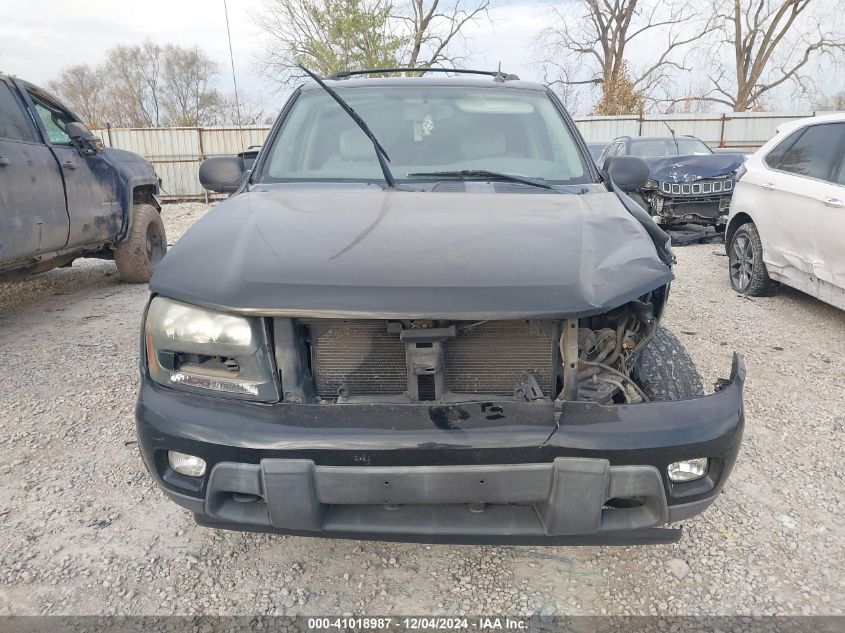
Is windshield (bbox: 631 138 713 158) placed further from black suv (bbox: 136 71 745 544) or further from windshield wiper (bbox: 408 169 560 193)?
black suv (bbox: 136 71 745 544)

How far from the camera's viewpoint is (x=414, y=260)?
5.32 ft

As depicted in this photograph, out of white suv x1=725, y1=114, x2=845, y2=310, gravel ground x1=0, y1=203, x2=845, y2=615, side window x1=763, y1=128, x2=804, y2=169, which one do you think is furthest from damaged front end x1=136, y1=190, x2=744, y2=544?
side window x1=763, y1=128, x2=804, y2=169

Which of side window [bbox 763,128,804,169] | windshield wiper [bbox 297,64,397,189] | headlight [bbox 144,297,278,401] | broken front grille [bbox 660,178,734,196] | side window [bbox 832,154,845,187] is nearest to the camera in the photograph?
headlight [bbox 144,297,278,401]

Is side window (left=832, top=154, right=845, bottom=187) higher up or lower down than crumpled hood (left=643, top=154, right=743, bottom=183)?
higher up

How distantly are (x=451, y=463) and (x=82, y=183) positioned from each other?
4.79m

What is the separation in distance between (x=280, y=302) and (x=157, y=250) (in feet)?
18.3

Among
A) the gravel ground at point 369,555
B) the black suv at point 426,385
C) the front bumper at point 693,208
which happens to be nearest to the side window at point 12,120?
the gravel ground at point 369,555

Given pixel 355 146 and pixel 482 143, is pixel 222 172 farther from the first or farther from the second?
pixel 482 143

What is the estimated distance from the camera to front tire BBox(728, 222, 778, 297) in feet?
16.8

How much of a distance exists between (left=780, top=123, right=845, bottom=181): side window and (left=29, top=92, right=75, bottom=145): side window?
6105 mm

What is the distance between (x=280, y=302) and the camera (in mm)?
1508

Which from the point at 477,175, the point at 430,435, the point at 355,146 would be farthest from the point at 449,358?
the point at 355,146

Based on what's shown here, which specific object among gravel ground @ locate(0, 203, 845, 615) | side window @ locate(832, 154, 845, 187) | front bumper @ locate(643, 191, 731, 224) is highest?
side window @ locate(832, 154, 845, 187)

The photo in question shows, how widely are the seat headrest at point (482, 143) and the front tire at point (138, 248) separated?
A: 4.34 metres
